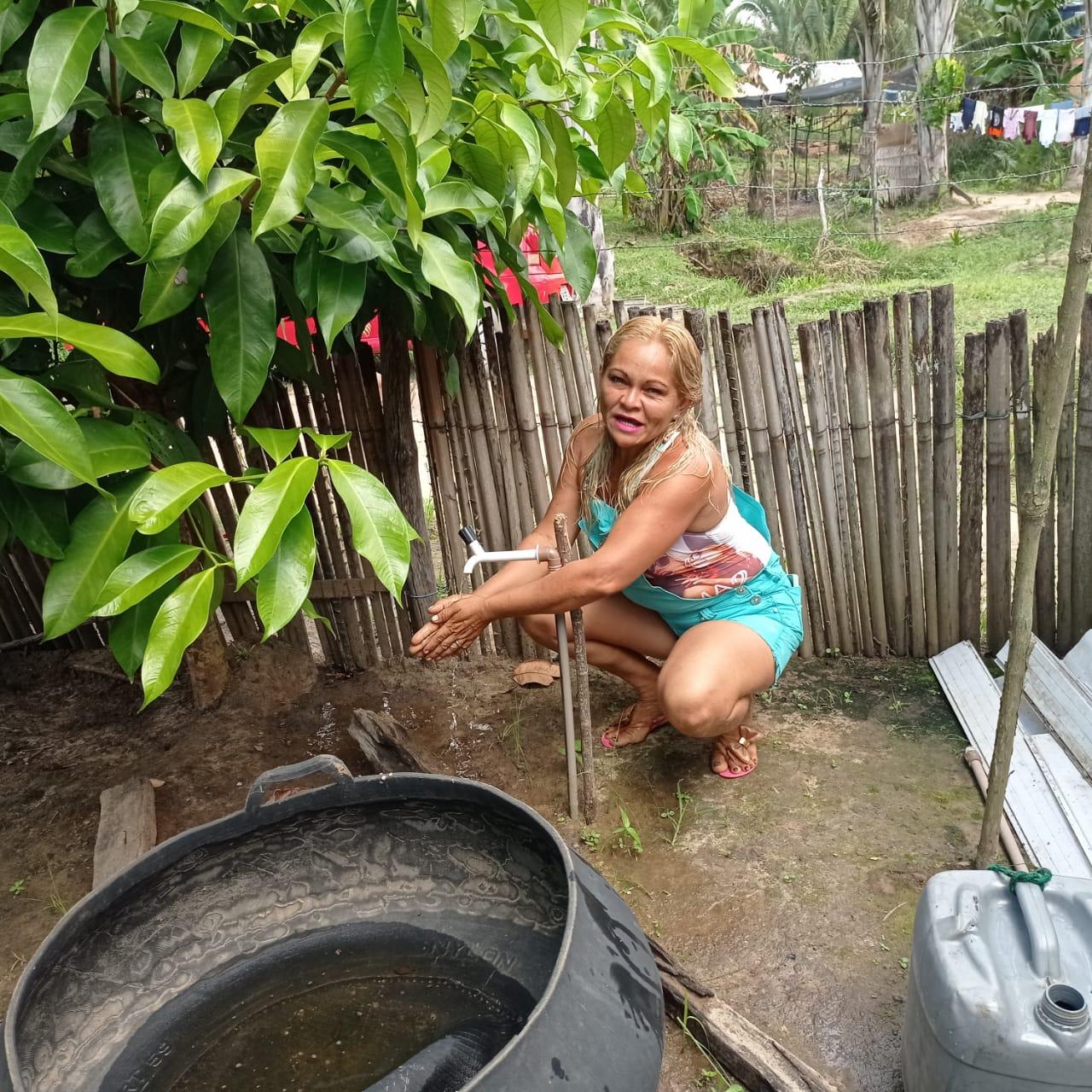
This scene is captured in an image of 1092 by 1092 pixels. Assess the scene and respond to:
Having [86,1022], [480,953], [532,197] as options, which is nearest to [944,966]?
[480,953]

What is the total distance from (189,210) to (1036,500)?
1.61 metres

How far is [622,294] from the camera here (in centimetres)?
955

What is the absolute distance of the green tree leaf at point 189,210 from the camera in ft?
4.42

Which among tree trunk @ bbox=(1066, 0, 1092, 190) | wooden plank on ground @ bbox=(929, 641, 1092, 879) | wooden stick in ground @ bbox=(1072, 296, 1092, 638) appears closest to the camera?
wooden plank on ground @ bbox=(929, 641, 1092, 879)

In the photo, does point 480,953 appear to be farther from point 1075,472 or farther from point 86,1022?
point 1075,472

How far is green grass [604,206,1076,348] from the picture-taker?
788 cm

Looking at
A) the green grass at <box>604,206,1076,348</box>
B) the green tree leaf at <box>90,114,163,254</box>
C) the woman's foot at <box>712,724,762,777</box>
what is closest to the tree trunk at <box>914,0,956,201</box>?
the green grass at <box>604,206,1076,348</box>

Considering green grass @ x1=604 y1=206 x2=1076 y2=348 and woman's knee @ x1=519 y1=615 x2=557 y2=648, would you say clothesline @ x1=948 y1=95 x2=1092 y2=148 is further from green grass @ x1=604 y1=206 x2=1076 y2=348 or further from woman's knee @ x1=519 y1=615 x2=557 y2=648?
woman's knee @ x1=519 y1=615 x2=557 y2=648

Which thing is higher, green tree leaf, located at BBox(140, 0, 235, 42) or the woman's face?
green tree leaf, located at BBox(140, 0, 235, 42)

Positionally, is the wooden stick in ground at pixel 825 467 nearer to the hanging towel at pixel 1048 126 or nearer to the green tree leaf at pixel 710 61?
the green tree leaf at pixel 710 61

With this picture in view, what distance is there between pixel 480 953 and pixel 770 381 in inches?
72.6

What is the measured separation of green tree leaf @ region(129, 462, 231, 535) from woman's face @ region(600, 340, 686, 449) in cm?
111

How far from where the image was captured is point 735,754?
2.59m

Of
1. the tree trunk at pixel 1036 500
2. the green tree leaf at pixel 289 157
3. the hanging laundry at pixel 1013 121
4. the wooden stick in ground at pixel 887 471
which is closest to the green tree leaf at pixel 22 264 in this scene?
the green tree leaf at pixel 289 157
